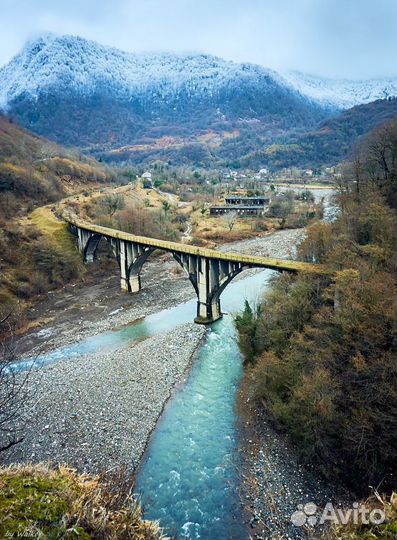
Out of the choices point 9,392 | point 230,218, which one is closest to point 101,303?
point 9,392

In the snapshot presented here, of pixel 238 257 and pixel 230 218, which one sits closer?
pixel 238 257

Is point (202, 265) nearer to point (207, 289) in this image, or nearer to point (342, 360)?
point (207, 289)

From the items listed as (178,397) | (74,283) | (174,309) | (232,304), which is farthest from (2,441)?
(74,283)

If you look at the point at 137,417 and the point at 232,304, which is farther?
the point at 232,304

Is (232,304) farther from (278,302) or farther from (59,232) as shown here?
(59,232)

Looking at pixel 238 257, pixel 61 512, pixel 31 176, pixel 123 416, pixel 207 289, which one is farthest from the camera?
pixel 31 176

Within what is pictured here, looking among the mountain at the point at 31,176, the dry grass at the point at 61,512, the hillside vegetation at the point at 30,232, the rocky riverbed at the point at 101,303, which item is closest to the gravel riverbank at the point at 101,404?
the rocky riverbed at the point at 101,303

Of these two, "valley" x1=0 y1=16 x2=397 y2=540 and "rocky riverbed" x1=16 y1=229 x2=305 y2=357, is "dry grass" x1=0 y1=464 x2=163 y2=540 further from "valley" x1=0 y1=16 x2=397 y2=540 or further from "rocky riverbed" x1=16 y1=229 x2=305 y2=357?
"rocky riverbed" x1=16 y1=229 x2=305 y2=357

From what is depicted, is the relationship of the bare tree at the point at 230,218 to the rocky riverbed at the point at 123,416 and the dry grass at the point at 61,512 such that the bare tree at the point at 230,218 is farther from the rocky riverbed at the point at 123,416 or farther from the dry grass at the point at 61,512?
the dry grass at the point at 61,512
